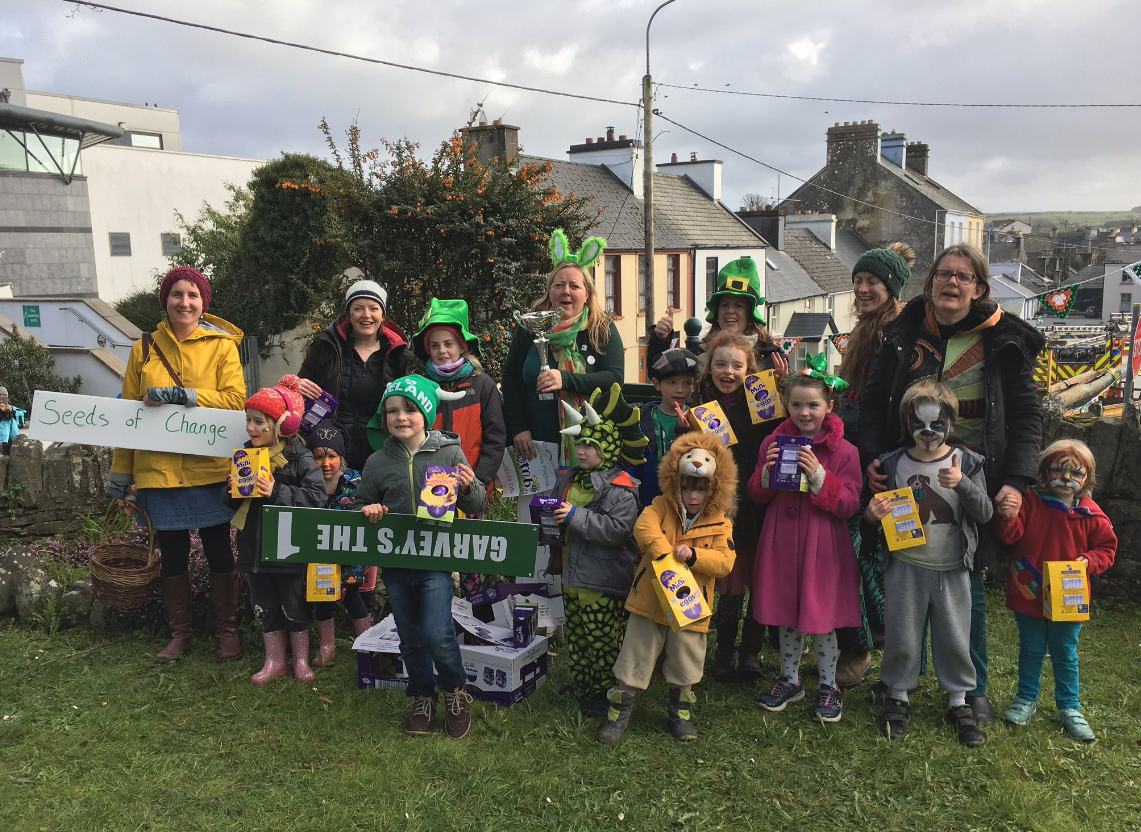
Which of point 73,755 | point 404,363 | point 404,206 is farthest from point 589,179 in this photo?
point 73,755

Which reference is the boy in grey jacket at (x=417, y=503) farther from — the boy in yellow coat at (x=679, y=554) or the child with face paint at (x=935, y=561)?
the child with face paint at (x=935, y=561)

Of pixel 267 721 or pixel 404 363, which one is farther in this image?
pixel 404 363

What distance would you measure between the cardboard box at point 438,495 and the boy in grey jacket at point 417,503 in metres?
0.12

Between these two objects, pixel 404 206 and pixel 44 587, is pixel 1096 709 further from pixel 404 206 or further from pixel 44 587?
pixel 404 206

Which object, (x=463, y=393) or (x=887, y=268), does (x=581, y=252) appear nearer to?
(x=463, y=393)

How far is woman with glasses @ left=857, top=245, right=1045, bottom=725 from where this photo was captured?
11.7 ft

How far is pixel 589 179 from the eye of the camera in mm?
25312

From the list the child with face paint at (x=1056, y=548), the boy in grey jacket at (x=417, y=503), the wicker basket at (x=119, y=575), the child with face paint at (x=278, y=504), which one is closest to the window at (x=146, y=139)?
the wicker basket at (x=119, y=575)

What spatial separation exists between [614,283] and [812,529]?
794 inches

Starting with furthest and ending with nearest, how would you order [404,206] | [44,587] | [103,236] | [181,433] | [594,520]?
[103,236] < [404,206] < [44,587] < [181,433] < [594,520]

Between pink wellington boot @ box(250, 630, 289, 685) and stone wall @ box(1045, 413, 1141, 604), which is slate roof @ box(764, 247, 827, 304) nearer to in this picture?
stone wall @ box(1045, 413, 1141, 604)

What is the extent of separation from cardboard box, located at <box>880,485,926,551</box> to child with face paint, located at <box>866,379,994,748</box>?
4cm

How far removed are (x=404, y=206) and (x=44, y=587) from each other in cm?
612

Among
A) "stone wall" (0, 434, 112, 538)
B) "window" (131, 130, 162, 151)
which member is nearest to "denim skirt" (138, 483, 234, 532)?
"stone wall" (0, 434, 112, 538)
